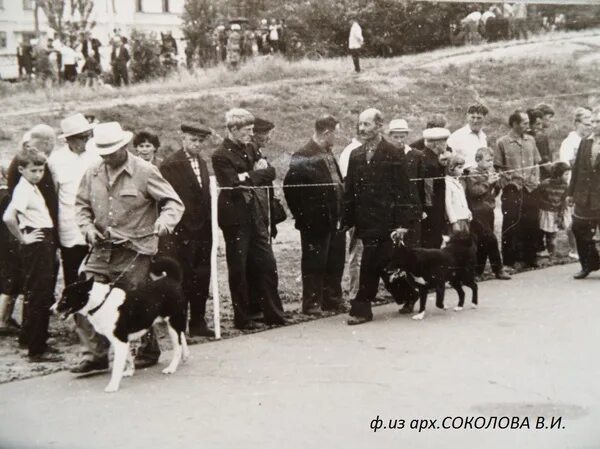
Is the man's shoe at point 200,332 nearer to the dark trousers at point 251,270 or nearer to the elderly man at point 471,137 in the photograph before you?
the dark trousers at point 251,270

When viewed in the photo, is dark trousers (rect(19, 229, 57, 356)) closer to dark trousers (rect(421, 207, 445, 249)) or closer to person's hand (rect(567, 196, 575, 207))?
dark trousers (rect(421, 207, 445, 249))

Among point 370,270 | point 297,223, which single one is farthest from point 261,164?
point 370,270

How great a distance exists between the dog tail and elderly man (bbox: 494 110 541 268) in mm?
4178

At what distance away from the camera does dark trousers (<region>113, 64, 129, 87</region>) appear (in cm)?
640

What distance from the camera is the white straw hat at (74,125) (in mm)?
6566

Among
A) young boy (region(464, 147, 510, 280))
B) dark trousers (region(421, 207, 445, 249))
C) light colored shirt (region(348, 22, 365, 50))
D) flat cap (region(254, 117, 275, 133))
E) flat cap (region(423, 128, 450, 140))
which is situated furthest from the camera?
young boy (region(464, 147, 510, 280))

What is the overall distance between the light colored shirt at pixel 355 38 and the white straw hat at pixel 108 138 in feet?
5.97

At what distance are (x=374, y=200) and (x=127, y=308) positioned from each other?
8.45 feet

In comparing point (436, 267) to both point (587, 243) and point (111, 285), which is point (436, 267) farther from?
point (111, 285)

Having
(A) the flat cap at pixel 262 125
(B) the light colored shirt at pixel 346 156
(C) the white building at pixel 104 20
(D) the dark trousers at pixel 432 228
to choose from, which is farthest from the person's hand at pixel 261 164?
(C) the white building at pixel 104 20

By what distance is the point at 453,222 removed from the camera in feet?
30.6

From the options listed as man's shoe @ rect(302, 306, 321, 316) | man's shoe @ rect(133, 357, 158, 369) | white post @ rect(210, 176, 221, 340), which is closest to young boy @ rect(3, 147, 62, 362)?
man's shoe @ rect(133, 357, 158, 369)

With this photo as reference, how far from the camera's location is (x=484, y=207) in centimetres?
965

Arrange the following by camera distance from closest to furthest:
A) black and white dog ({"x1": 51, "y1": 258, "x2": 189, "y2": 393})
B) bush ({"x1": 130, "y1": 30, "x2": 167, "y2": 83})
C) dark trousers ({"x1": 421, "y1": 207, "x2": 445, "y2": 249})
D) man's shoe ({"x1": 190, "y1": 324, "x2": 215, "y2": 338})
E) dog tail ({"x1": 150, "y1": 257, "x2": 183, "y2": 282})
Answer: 1. bush ({"x1": 130, "y1": 30, "x2": 167, "y2": 83})
2. black and white dog ({"x1": 51, "y1": 258, "x2": 189, "y2": 393})
3. dog tail ({"x1": 150, "y1": 257, "x2": 183, "y2": 282})
4. man's shoe ({"x1": 190, "y1": 324, "x2": 215, "y2": 338})
5. dark trousers ({"x1": 421, "y1": 207, "x2": 445, "y2": 249})
